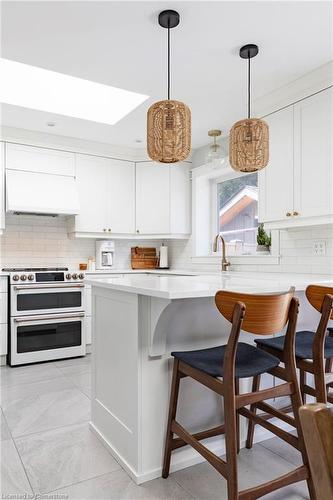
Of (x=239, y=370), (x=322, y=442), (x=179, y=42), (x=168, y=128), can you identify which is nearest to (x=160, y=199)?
(x=179, y=42)

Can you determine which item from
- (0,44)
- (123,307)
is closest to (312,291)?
(123,307)

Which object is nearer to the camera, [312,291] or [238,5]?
[312,291]

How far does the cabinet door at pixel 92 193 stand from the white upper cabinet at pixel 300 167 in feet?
6.80

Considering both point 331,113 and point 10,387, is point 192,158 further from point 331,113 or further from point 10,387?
point 10,387

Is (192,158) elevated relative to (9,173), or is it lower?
elevated

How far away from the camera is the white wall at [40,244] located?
4.27m

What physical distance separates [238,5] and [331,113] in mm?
1047

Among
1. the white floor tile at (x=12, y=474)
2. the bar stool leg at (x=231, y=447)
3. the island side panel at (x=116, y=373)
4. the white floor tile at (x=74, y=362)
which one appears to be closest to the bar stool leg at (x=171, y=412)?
the island side panel at (x=116, y=373)

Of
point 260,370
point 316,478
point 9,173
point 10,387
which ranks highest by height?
point 9,173

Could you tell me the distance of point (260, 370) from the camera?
1508 millimetres

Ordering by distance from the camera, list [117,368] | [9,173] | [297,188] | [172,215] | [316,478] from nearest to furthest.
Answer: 1. [316,478]
2. [117,368]
3. [297,188]
4. [9,173]
5. [172,215]

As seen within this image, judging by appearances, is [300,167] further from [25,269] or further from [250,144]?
[25,269]

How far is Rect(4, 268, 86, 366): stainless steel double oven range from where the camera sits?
3.71m

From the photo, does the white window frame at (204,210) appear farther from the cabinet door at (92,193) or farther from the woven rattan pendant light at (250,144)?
the woven rattan pendant light at (250,144)
